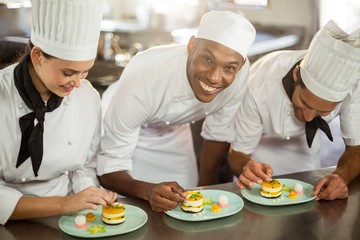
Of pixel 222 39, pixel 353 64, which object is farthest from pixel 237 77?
pixel 353 64

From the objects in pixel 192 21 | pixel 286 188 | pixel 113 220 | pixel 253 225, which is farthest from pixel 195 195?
pixel 192 21

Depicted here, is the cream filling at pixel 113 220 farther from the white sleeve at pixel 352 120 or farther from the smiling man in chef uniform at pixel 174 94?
the white sleeve at pixel 352 120

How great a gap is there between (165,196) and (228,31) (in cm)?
78

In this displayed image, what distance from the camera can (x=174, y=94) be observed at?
8.96 feet

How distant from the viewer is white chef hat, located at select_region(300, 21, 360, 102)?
2.50m

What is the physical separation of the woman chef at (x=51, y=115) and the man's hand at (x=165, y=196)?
0.63ft

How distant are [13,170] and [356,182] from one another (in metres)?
1.52

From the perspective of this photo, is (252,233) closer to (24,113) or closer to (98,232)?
(98,232)

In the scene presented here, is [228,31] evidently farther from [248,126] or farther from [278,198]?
[278,198]

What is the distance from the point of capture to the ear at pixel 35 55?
2.08 metres

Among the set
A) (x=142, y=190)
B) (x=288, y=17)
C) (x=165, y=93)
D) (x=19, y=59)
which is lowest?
(x=288, y=17)

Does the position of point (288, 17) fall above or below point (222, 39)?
below

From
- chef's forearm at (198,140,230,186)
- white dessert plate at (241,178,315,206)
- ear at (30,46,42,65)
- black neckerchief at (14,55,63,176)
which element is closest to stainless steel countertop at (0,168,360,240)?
white dessert plate at (241,178,315,206)

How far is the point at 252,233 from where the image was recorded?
210cm
